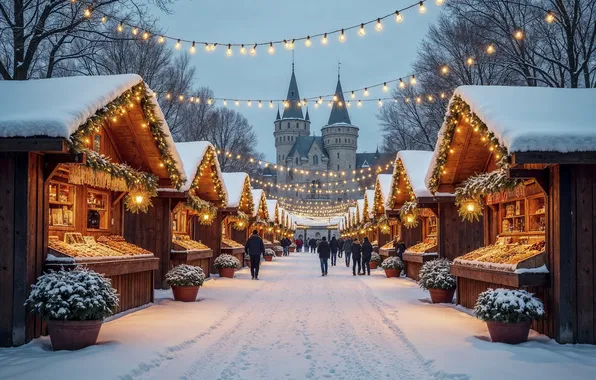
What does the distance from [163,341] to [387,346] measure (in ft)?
11.5

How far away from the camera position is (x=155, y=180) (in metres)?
16.1

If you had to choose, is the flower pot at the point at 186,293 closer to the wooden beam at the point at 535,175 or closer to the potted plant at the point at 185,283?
the potted plant at the point at 185,283

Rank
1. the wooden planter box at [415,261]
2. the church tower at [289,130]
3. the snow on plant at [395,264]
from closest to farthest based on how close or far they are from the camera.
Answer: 1. the wooden planter box at [415,261]
2. the snow on plant at [395,264]
3. the church tower at [289,130]

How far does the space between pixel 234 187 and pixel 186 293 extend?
1388 centimetres

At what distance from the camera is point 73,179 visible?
41.3 ft

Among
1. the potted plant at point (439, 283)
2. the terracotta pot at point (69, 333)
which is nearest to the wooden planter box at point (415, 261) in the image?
the potted plant at point (439, 283)

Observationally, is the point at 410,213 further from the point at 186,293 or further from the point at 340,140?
the point at 340,140

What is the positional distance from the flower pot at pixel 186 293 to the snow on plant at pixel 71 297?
5994 mm

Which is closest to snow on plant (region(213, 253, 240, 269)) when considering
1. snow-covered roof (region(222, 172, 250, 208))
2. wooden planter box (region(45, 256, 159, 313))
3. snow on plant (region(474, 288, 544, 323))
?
snow-covered roof (region(222, 172, 250, 208))

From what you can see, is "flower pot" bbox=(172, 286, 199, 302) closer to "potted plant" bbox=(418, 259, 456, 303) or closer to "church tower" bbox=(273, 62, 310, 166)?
"potted plant" bbox=(418, 259, 456, 303)

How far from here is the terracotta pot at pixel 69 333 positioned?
30.5 feet

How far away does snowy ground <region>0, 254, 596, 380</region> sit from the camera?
26.3 feet

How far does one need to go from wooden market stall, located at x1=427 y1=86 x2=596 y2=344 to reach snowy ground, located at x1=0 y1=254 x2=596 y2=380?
749mm

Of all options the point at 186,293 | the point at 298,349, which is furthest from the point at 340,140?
the point at 298,349
